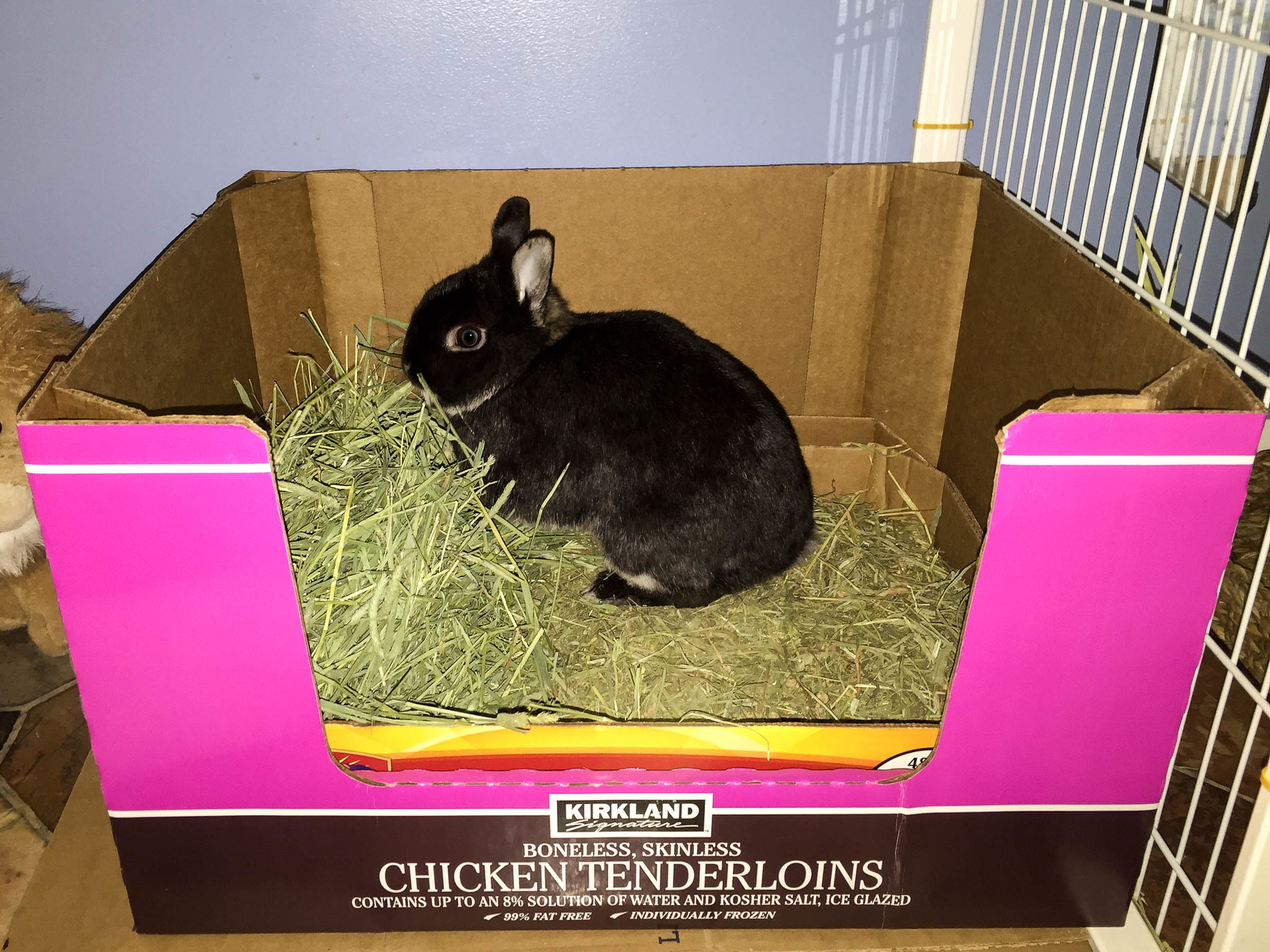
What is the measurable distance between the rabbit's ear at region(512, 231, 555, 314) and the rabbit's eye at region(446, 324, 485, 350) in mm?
108

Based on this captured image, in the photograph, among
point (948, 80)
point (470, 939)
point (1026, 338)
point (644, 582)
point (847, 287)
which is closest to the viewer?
point (470, 939)

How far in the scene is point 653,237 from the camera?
2.15 meters

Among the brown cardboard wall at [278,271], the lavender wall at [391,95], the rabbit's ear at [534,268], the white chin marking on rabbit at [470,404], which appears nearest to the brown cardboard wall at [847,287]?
the lavender wall at [391,95]

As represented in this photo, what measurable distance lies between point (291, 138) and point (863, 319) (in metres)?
1.33

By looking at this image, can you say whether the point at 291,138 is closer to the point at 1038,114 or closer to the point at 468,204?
the point at 468,204

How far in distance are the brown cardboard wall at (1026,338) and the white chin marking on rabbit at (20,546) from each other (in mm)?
1933

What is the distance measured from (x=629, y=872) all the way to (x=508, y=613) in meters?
0.49

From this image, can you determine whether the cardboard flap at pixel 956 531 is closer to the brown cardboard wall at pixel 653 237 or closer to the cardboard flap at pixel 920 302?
the cardboard flap at pixel 920 302

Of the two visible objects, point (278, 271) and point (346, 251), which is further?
point (346, 251)

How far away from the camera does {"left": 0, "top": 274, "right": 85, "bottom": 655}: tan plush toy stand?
6.38 feet

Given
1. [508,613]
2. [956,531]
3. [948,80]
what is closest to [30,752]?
[508,613]

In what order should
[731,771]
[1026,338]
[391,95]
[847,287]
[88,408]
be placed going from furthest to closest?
[847,287] < [391,95] < [1026,338] < [731,771] < [88,408]

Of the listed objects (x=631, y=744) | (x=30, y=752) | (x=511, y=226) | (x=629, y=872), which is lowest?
(x=30, y=752)

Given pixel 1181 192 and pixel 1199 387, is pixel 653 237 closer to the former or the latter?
pixel 1181 192
